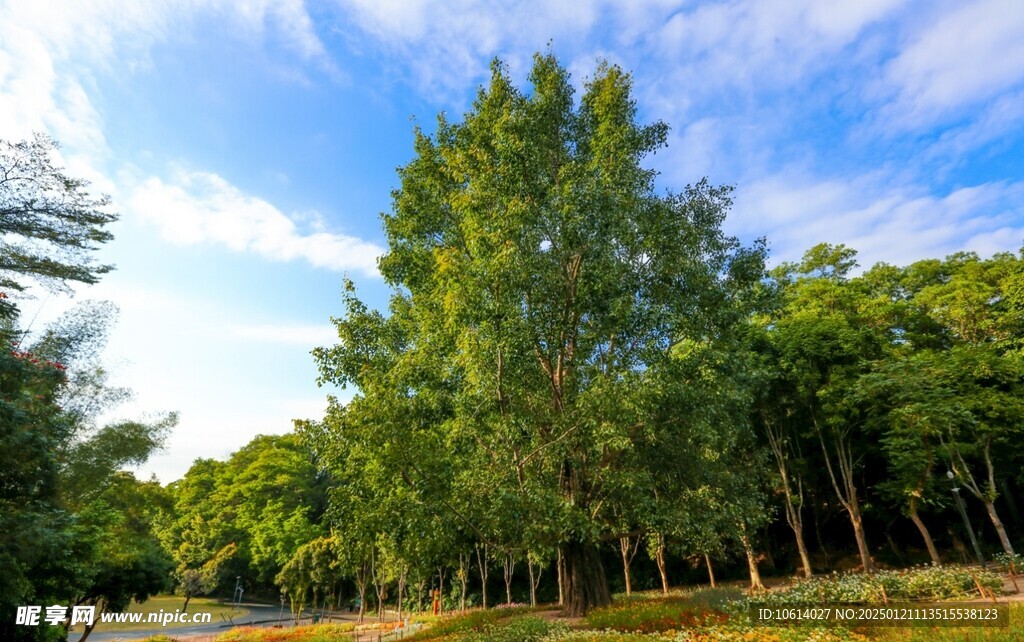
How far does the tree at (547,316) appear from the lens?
12.9 m

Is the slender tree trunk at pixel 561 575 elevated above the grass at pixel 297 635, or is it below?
above

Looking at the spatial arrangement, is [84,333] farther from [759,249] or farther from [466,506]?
[759,249]

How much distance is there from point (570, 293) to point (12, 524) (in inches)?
575

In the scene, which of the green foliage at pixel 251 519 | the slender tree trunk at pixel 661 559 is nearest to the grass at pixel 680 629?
the slender tree trunk at pixel 661 559

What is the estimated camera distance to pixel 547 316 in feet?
46.3

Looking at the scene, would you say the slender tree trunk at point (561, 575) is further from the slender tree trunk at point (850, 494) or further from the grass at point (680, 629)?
the slender tree trunk at point (850, 494)

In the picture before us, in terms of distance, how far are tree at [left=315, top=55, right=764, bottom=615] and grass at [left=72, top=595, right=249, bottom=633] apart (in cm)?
2361

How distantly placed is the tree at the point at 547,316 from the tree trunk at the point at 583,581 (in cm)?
6

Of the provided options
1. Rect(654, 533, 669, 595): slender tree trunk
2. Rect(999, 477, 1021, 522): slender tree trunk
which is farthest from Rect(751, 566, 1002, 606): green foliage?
Rect(999, 477, 1021, 522): slender tree trunk

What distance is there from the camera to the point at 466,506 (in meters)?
12.8

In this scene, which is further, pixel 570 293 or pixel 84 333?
pixel 84 333

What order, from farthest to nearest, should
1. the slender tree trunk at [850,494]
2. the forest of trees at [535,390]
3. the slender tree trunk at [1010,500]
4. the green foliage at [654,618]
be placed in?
the slender tree trunk at [1010,500], the slender tree trunk at [850,494], the forest of trees at [535,390], the green foliage at [654,618]

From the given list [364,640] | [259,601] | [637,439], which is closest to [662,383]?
[637,439]

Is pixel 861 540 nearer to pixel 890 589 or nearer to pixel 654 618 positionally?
pixel 890 589
